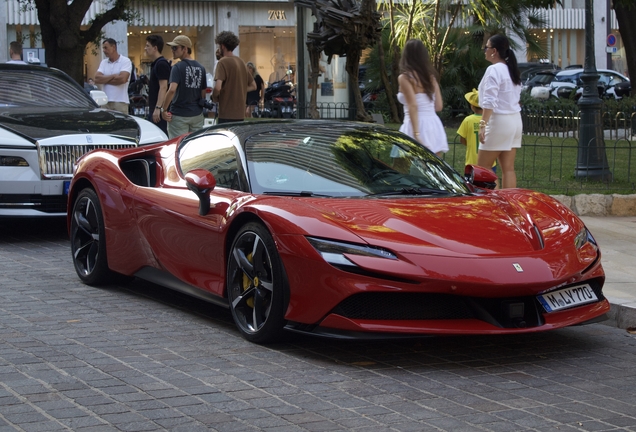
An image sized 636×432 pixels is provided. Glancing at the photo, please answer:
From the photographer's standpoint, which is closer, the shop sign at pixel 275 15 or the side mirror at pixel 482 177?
the side mirror at pixel 482 177

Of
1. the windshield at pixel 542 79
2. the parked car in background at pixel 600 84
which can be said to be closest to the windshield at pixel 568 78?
the parked car in background at pixel 600 84

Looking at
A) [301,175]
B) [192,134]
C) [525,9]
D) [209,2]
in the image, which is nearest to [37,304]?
[192,134]

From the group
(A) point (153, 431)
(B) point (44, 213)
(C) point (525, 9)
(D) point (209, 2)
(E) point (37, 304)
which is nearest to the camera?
(A) point (153, 431)

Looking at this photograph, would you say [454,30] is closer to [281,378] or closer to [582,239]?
[582,239]

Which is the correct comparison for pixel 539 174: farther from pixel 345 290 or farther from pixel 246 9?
pixel 246 9

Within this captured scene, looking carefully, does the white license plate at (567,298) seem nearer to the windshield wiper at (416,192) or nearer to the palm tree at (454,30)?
the windshield wiper at (416,192)

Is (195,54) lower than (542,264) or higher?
higher

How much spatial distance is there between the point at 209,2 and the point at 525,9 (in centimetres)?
1975

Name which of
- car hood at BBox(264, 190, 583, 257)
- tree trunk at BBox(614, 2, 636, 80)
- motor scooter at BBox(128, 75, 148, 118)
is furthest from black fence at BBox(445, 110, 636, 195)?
motor scooter at BBox(128, 75, 148, 118)

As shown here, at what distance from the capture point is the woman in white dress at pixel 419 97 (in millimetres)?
9203

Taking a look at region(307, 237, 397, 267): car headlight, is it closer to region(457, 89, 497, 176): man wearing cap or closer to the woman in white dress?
the woman in white dress

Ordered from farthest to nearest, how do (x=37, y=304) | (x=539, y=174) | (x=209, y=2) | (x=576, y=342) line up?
(x=209, y=2), (x=539, y=174), (x=37, y=304), (x=576, y=342)

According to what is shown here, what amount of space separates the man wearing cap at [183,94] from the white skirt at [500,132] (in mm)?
4019

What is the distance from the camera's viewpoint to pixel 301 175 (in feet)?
19.9
